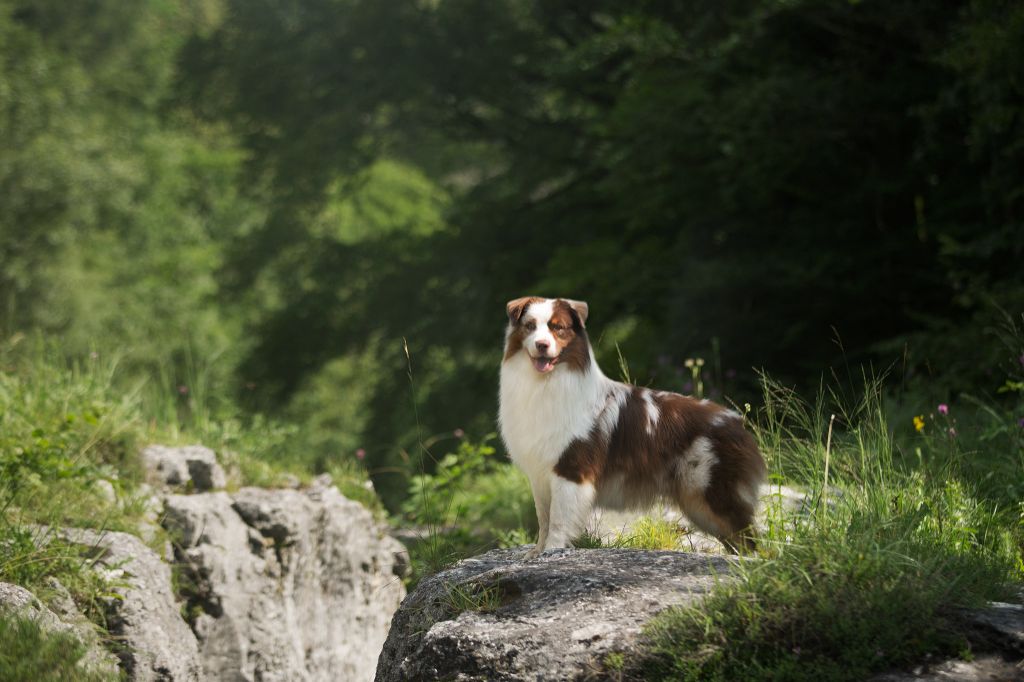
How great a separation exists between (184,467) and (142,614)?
2.11 meters

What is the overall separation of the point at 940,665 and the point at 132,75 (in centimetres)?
3215

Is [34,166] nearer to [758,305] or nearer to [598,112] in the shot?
[598,112]

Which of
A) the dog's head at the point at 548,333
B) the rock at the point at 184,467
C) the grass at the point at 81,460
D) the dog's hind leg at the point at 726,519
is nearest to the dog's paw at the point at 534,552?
the dog's hind leg at the point at 726,519

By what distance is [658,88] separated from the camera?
15.6 m

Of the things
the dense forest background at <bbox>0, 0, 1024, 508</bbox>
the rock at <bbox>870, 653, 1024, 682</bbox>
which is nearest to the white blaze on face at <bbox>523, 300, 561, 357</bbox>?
the dense forest background at <bbox>0, 0, 1024, 508</bbox>

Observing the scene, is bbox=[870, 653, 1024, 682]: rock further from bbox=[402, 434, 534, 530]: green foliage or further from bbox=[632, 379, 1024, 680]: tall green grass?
bbox=[402, 434, 534, 530]: green foliage

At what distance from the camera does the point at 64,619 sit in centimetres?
650

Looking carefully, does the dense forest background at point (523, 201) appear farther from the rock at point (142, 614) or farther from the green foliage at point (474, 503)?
the rock at point (142, 614)

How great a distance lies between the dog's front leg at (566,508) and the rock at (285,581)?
3127 millimetres

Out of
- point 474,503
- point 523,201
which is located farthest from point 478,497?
point 523,201

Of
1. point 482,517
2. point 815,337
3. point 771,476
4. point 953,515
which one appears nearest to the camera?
point 953,515

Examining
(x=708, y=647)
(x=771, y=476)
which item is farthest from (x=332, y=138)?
(x=708, y=647)

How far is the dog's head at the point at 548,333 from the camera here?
19.5 feet

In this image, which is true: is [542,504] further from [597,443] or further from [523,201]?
[523,201]
